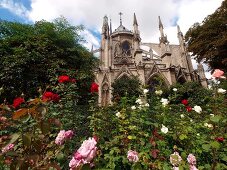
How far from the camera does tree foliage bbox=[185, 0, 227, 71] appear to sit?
1641 centimetres

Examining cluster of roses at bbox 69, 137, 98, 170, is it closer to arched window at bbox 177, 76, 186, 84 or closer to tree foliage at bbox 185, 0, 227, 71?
tree foliage at bbox 185, 0, 227, 71

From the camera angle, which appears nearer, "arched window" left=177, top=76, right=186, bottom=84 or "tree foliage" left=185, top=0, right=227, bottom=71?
"tree foliage" left=185, top=0, right=227, bottom=71

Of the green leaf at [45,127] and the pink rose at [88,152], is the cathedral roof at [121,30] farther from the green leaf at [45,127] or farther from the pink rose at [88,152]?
the pink rose at [88,152]

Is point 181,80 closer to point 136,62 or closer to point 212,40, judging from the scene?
point 136,62

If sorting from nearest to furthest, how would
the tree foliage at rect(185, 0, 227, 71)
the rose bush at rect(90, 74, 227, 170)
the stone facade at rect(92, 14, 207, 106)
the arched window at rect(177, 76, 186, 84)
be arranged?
the rose bush at rect(90, 74, 227, 170)
the tree foliage at rect(185, 0, 227, 71)
the stone facade at rect(92, 14, 207, 106)
the arched window at rect(177, 76, 186, 84)

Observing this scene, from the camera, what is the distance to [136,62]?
33.4 metres

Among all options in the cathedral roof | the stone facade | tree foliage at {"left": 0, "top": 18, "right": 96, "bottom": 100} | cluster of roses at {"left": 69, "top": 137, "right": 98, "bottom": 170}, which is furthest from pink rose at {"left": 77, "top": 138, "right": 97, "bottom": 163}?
the cathedral roof

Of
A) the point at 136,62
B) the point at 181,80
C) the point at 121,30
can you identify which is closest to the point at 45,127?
the point at 136,62

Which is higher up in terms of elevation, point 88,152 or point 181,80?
point 181,80

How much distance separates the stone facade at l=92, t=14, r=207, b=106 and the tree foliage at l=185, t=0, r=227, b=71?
1080 centimetres

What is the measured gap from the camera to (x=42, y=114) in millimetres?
2133

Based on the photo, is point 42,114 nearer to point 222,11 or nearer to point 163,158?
point 163,158

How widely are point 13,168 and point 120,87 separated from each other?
2353cm

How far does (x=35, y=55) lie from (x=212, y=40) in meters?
13.6
